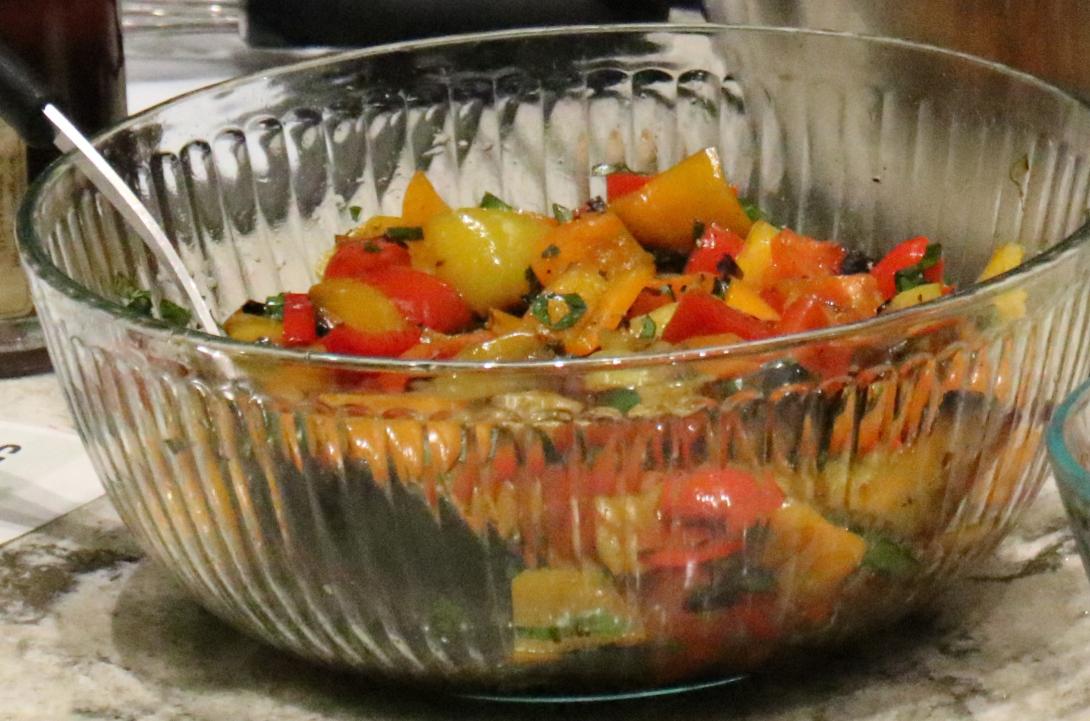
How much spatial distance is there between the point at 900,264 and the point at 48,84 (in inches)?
22.1

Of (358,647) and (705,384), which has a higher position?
(705,384)

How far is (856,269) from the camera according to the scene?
2.68 ft

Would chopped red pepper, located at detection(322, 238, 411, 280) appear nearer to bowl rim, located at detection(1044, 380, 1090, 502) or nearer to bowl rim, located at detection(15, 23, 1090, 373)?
bowl rim, located at detection(15, 23, 1090, 373)

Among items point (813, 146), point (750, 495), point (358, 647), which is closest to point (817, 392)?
point (750, 495)

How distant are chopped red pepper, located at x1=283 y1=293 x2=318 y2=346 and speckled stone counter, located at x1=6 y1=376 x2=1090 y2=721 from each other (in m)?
0.14

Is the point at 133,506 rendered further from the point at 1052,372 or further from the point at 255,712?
the point at 1052,372

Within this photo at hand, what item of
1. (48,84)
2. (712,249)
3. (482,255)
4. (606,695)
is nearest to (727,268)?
(712,249)

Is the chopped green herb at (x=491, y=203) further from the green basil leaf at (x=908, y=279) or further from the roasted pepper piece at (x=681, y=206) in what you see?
the green basil leaf at (x=908, y=279)

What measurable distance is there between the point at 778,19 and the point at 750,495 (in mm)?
552

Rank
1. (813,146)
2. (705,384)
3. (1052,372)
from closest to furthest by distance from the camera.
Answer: (705,384)
(1052,372)
(813,146)

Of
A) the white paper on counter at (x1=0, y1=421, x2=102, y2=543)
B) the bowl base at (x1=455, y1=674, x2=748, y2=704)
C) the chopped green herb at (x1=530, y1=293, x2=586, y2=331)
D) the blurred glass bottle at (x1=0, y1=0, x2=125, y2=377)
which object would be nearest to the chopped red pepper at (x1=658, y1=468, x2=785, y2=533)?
the bowl base at (x1=455, y1=674, x2=748, y2=704)

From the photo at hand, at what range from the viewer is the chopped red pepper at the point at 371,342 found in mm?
731

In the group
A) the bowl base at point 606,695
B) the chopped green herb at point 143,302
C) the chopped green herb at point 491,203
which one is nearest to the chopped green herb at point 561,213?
the chopped green herb at point 491,203

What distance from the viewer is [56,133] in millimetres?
772
